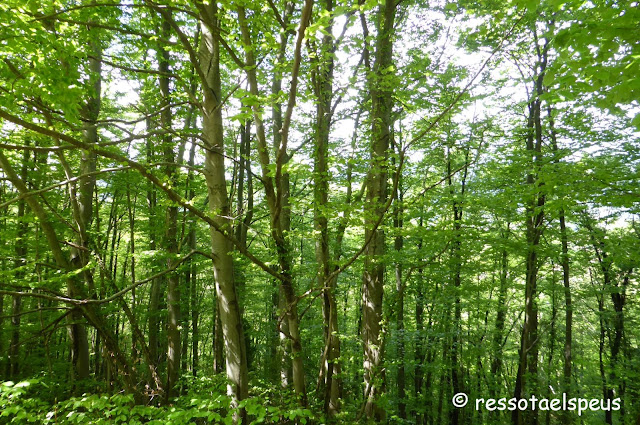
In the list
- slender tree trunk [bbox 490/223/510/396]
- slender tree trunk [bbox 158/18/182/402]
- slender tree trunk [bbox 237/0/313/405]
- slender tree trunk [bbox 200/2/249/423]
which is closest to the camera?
slender tree trunk [bbox 237/0/313/405]

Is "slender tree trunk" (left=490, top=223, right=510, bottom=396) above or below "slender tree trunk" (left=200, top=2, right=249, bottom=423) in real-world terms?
below

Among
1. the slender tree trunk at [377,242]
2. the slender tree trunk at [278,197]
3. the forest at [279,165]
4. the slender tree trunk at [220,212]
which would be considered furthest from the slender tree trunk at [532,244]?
the slender tree trunk at [220,212]

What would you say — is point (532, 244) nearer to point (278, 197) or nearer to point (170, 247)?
point (278, 197)

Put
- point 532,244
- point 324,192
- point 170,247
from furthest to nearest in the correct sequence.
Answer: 1. point 532,244
2. point 170,247
3. point 324,192

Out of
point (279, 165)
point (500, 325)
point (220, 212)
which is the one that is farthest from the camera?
point (500, 325)

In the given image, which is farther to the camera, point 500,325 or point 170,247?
point 500,325

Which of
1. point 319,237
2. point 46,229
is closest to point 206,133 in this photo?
point 319,237

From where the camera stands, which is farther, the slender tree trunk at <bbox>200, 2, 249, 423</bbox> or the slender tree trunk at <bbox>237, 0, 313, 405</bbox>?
the slender tree trunk at <bbox>200, 2, 249, 423</bbox>

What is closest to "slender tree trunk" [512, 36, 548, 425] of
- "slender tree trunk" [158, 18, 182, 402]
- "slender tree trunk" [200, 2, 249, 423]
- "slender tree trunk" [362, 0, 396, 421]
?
"slender tree trunk" [362, 0, 396, 421]

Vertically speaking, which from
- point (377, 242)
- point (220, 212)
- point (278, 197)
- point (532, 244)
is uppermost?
point (278, 197)

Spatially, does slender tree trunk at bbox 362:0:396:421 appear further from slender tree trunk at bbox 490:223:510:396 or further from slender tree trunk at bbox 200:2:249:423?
slender tree trunk at bbox 490:223:510:396

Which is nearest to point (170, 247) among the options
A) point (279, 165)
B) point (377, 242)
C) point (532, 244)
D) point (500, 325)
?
point (377, 242)

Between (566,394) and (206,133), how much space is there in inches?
495

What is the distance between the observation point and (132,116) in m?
10.9
